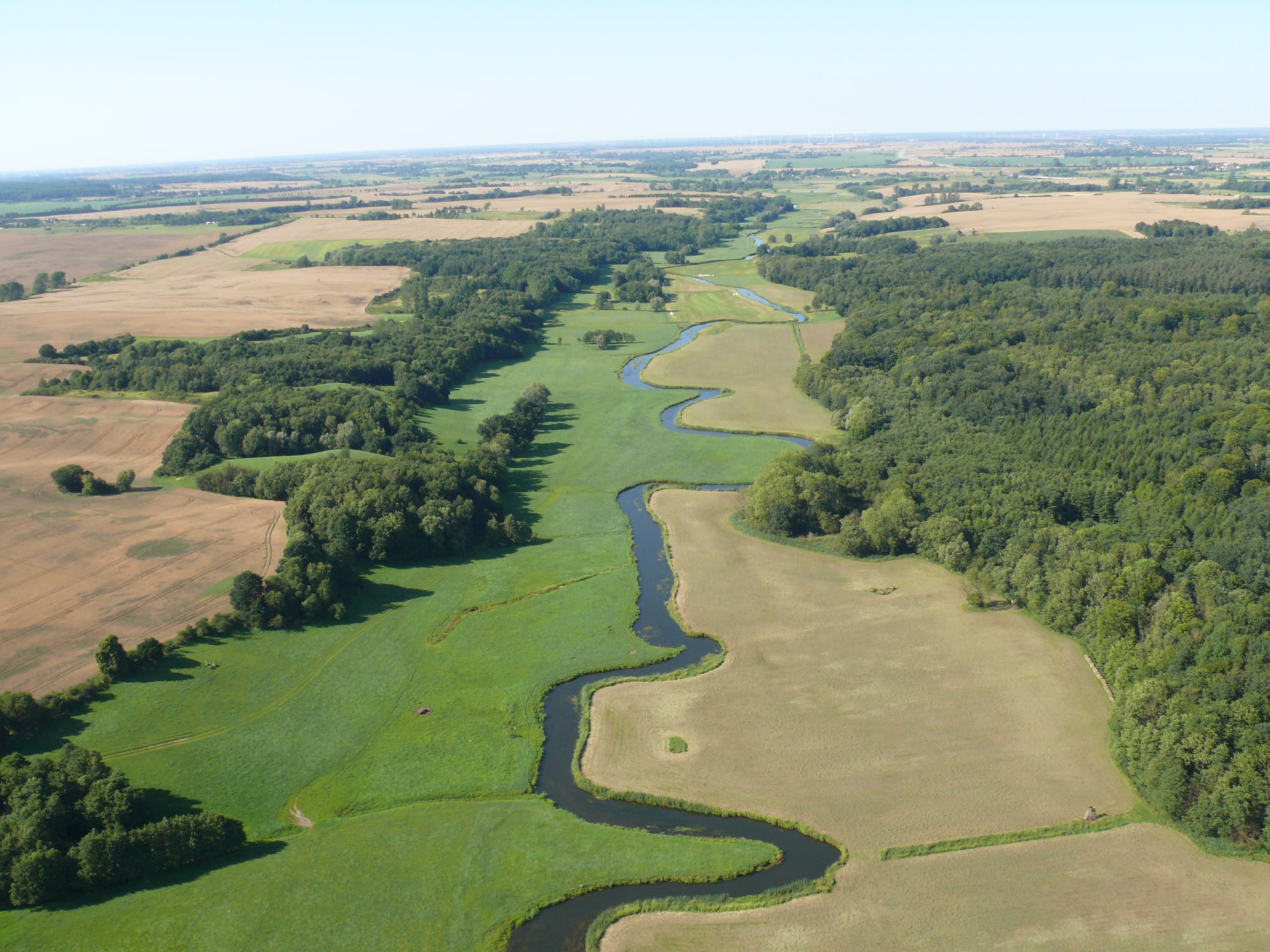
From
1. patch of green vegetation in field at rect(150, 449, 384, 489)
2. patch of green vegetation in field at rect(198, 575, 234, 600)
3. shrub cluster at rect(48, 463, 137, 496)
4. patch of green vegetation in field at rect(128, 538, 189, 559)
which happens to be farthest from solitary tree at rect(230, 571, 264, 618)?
shrub cluster at rect(48, 463, 137, 496)

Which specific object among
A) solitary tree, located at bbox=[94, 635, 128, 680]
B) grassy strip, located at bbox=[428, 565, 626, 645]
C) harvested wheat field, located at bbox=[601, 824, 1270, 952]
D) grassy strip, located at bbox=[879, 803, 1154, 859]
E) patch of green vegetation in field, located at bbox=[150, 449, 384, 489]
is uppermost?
patch of green vegetation in field, located at bbox=[150, 449, 384, 489]

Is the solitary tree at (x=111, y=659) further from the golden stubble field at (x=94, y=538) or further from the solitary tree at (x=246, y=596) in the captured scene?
the solitary tree at (x=246, y=596)

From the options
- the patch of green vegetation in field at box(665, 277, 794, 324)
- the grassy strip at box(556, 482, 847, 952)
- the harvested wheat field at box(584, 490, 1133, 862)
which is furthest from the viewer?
the patch of green vegetation in field at box(665, 277, 794, 324)

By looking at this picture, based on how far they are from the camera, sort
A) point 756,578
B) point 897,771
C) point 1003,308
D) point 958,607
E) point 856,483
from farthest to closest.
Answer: point 1003,308
point 856,483
point 756,578
point 958,607
point 897,771

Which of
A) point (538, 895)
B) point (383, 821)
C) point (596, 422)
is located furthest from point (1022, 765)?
point (596, 422)

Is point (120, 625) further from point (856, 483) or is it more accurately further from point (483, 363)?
point (483, 363)

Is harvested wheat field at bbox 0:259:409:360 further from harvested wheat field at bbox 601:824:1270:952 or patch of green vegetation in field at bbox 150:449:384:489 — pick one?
harvested wheat field at bbox 601:824:1270:952
